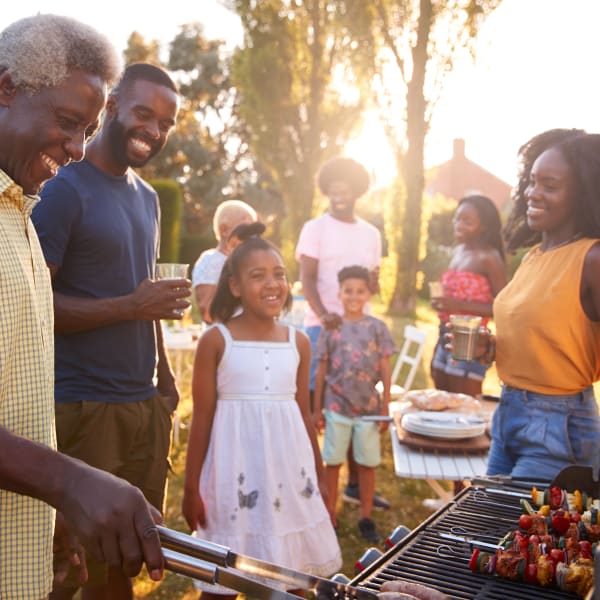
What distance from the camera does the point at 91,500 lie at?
1347 millimetres

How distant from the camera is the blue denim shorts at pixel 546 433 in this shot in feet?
8.81

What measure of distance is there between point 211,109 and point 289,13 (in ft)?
55.7

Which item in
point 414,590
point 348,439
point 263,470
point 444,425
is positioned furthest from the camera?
point 348,439

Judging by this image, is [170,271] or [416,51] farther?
[416,51]

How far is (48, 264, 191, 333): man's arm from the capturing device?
8.83ft

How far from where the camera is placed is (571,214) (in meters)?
2.83

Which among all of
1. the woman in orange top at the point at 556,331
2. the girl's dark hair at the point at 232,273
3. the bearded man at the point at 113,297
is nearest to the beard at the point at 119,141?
the bearded man at the point at 113,297

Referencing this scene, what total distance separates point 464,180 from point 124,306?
1765 inches

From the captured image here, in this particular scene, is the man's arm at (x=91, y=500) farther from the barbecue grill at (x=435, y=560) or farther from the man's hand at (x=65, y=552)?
the man's hand at (x=65, y=552)

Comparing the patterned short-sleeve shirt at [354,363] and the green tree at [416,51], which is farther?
the green tree at [416,51]

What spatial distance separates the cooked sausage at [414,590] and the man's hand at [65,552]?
0.96 metres

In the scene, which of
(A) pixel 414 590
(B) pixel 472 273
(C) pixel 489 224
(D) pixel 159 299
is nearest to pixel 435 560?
(A) pixel 414 590

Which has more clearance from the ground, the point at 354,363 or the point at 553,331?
the point at 553,331

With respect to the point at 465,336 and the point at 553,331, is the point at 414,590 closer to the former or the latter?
the point at 553,331
